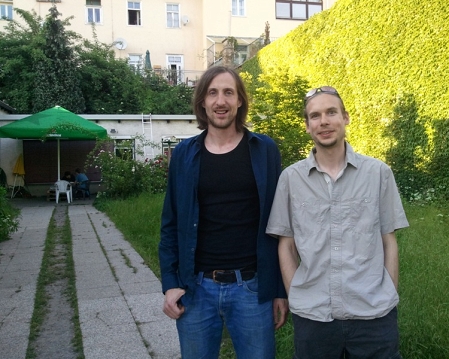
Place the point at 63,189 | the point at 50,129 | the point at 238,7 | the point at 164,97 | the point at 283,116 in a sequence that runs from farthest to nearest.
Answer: the point at 238,7
the point at 164,97
the point at 63,189
the point at 50,129
the point at 283,116

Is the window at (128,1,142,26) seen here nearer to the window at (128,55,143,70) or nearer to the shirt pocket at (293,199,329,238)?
the window at (128,55,143,70)

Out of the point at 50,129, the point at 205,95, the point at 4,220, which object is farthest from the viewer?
the point at 50,129

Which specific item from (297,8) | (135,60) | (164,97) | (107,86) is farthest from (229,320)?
(297,8)

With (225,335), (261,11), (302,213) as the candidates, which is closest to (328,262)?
(302,213)

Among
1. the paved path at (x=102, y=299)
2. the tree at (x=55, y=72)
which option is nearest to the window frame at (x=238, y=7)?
the tree at (x=55, y=72)

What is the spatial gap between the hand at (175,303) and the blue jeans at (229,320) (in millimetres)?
33

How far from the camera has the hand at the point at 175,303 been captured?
7.34 feet

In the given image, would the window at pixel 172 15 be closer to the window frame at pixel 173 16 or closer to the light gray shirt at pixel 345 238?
the window frame at pixel 173 16

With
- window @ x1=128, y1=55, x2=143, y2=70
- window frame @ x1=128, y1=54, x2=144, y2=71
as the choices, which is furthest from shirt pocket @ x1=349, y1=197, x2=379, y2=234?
window @ x1=128, y1=55, x2=143, y2=70

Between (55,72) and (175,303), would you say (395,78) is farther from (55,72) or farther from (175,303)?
(55,72)

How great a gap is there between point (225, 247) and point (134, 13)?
27.8m

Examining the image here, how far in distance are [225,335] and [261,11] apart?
27.3 metres

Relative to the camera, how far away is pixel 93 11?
2708 cm

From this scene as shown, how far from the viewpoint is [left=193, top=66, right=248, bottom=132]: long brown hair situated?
2330mm
